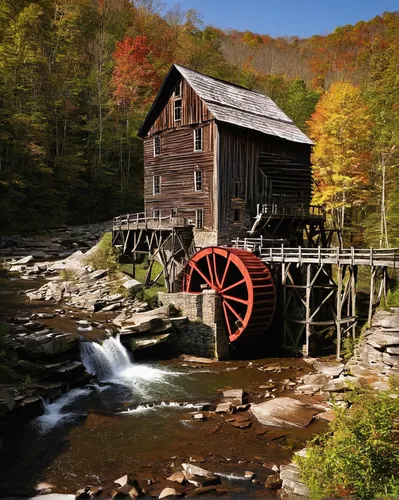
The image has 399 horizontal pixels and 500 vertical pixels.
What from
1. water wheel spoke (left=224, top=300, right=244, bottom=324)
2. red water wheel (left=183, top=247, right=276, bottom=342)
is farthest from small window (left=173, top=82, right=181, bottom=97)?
water wheel spoke (left=224, top=300, right=244, bottom=324)

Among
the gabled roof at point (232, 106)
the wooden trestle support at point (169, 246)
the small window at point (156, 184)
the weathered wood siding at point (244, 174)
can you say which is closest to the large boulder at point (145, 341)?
the wooden trestle support at point (169, 246)

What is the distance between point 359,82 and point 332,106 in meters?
19.0

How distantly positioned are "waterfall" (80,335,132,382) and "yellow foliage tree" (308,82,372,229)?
16.4 metres

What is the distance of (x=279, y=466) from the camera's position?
8.71 m

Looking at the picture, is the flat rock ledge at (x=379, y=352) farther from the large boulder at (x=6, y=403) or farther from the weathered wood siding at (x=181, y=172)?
the weathered wood siding at (x=181, y=172)

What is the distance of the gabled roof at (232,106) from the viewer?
825 inches

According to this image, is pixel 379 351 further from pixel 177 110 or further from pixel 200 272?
pixel 177 110

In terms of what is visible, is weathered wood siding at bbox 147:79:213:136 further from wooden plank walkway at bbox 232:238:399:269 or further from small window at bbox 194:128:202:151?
wooden plank walkway at bbox 232:238:399:269

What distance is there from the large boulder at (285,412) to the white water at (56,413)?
4.89m

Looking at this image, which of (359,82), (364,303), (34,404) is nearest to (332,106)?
(364,303)

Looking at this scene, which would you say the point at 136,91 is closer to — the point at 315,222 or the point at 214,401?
the point at 315,222

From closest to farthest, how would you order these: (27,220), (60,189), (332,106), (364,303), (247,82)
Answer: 1. (364,303)
2. (332,106)
3. (27,220)
4. (60,189)
5. (247,82)

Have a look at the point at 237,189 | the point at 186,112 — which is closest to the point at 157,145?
the point at 186,112

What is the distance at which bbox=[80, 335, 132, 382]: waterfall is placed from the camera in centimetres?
1408
